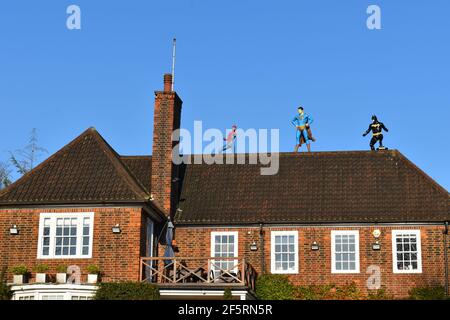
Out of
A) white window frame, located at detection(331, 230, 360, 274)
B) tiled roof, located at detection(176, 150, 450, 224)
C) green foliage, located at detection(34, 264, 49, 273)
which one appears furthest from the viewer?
tiled roof, located at detection(176, 150, 450, 224)

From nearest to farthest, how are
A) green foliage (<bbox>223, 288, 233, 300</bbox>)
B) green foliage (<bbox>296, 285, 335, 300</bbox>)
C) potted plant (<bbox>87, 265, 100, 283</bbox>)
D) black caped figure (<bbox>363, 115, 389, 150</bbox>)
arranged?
1. green foliage (<bbox>223, 288, 233, 300</bbox>)
2. potted plant (<bbox>87, 265, 100, 283</bbox>)
3. green foliage (<bbox>296, 285, 335, 300</bbox>)
4. black caped figure (<bbox>363, 115, 389, 150</bbox>)

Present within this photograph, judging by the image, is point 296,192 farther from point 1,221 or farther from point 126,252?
point 1,221

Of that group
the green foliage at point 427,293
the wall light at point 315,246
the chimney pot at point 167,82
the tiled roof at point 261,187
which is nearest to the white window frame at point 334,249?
the tiled roof at point 261,187

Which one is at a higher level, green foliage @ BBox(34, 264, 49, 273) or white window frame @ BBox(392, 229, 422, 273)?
white window frame @ BBox(392, 229, 422, 273)

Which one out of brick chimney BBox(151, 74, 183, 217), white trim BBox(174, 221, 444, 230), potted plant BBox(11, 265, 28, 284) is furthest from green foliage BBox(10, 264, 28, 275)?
white trim BBox(174, 221, 444, 230)

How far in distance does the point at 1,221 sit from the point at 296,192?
10.9m

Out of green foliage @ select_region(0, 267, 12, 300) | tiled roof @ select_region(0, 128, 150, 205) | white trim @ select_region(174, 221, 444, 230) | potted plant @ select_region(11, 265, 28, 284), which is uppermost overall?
tiled roof @ select_region(0, 128, 150, 205)

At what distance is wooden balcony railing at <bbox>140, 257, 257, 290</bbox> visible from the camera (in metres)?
27.5

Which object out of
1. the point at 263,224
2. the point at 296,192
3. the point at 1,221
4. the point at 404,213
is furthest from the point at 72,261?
the point at 404,213

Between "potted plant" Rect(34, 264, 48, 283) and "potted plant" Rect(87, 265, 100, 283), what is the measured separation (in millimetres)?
1374

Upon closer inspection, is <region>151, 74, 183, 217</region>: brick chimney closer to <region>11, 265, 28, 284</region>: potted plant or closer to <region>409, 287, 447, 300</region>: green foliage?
<region>11, 265, 28, 284</region>: potted plant

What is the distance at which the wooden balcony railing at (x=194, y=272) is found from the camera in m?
27.5

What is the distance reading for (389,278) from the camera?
29875mm

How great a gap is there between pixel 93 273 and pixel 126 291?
4.16ft
